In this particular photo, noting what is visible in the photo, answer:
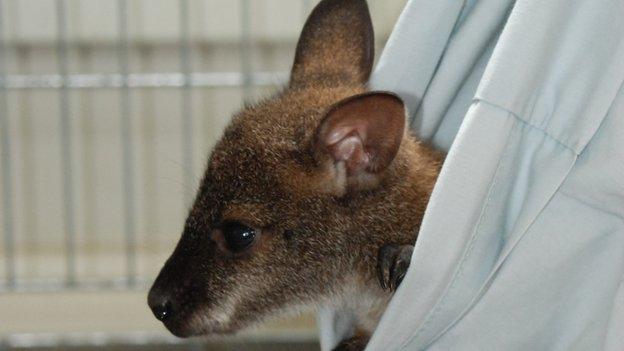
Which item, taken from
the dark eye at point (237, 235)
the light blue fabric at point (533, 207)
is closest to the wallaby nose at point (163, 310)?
the dark eye at point (237, 235)

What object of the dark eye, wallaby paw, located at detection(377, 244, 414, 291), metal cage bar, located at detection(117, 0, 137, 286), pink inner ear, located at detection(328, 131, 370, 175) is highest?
pink inner ear, located at detection(328, 131, 370, 175)

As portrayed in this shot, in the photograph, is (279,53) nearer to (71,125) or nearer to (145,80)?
(145,80)

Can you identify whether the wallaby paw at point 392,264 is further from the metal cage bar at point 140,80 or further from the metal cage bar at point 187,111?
the metal cage bar at point 187,111

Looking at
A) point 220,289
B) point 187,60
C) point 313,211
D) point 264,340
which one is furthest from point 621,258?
point 187,60

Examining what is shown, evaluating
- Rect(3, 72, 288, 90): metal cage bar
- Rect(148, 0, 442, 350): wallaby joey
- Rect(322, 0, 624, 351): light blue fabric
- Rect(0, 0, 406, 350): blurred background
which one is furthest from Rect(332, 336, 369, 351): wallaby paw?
Rect(0, 0, 406, 350): blurred background

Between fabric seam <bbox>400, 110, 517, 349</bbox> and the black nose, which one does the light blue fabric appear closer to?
fabric seam <bbox>400, 110, 517, 349</bbox>

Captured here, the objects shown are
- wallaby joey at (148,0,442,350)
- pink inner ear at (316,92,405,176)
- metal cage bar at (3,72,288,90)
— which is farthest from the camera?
metal cage bar at (3,72,288,90)
